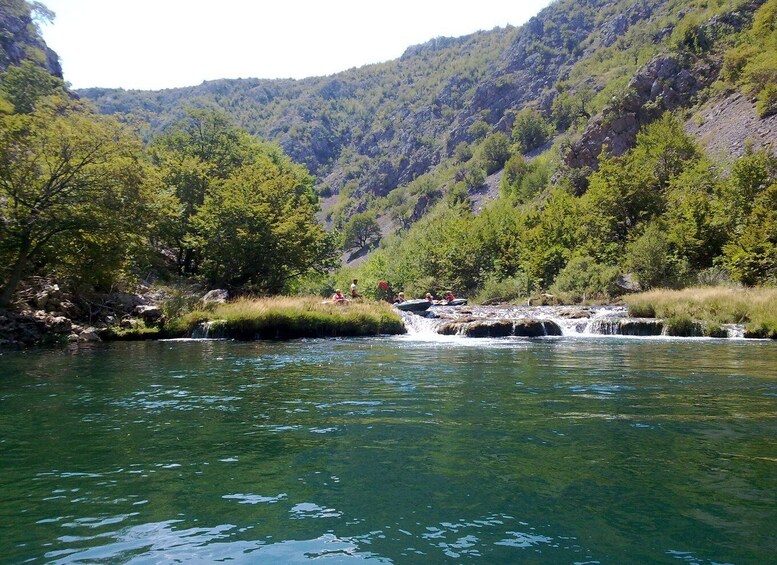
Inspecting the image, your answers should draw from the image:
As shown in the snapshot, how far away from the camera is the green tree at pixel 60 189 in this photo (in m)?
21.2

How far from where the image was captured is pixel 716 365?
46.5 feet

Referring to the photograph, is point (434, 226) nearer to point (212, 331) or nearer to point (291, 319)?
point (291, 319)

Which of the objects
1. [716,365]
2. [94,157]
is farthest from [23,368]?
[716,365]

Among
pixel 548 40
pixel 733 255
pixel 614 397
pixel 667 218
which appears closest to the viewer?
pixel 614 397

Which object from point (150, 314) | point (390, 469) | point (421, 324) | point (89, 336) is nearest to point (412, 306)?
point (421, 324)

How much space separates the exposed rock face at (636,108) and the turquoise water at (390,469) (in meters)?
70.3

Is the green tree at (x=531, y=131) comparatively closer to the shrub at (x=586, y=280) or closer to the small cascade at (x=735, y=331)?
the shrub at (x=586, y=280)

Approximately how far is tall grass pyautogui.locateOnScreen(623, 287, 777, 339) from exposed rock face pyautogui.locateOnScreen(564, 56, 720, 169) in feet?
165

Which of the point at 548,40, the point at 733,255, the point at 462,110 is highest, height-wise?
the point at 548,40

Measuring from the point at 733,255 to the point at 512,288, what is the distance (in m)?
19.2

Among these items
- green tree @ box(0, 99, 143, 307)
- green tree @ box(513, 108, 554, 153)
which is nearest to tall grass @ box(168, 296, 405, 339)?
green tree @ box(0, 99, 143, 307)

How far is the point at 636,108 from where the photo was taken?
76438mm

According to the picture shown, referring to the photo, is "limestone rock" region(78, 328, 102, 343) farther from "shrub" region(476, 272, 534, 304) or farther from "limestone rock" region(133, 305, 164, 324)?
"shrub" region(476, 272, 534, 304)

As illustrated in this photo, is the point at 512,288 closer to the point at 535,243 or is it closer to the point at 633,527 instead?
the point at 535,243
